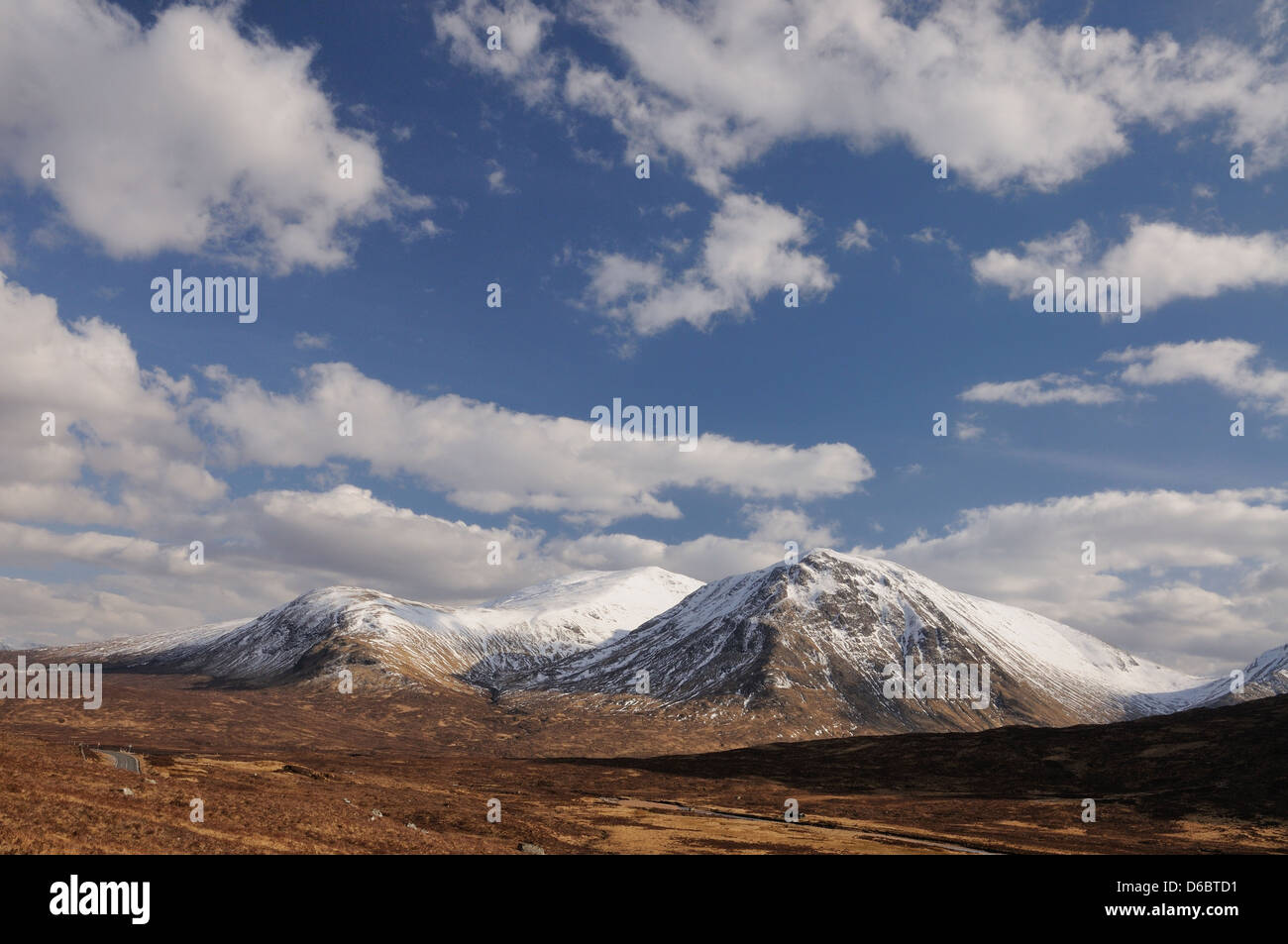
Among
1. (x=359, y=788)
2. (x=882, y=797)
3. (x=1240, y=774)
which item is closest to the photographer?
(x=359, y=788)

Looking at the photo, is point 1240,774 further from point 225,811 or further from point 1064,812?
point 225,811

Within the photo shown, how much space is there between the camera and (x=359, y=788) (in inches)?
2746
